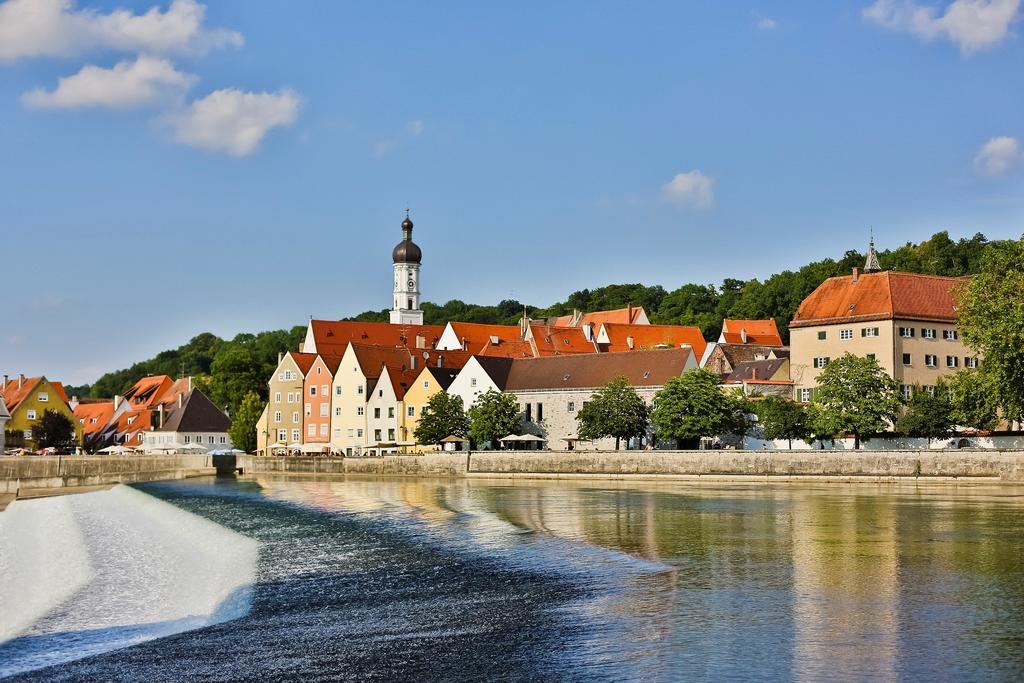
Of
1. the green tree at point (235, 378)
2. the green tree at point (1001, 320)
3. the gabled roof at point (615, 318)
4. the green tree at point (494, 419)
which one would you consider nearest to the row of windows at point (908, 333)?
the green tree at point (1001, 320)

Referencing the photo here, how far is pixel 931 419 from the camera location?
7481 cm

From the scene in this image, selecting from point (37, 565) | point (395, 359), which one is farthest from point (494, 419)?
point (37, 565)

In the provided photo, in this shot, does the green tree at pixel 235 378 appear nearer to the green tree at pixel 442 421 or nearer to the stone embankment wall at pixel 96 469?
the stone embankment wall at pixel 96 469

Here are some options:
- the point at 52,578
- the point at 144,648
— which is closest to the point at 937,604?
the point at 144,648

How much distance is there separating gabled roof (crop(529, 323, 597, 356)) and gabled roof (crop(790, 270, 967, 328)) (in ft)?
97.9

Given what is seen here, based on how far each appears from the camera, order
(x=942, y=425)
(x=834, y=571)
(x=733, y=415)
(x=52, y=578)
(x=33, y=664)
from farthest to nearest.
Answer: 1. (x=733, y=415)
2. (x=942, y=425)
3. (x=52, y=578)
4. (x=834, y=571)
5. (x=33, y=664)

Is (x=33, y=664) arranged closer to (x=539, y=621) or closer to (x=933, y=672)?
(x=539, y=621)

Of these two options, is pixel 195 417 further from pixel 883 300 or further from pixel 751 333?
pixel 883 300

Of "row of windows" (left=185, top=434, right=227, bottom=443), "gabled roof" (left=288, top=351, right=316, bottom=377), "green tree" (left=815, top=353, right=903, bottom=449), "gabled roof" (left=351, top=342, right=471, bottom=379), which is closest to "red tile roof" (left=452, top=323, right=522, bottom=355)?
"gabled roof" (left=351, top=342, right=471, bottom=379)

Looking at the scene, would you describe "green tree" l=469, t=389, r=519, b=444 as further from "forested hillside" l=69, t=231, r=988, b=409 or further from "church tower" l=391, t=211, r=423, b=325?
"church tower" l=391, t=211, r=423, b=325

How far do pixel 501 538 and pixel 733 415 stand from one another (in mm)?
46076

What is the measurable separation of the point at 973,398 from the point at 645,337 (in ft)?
208

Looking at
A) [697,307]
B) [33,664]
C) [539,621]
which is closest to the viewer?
[33,664]

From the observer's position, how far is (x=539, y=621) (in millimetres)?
22891
